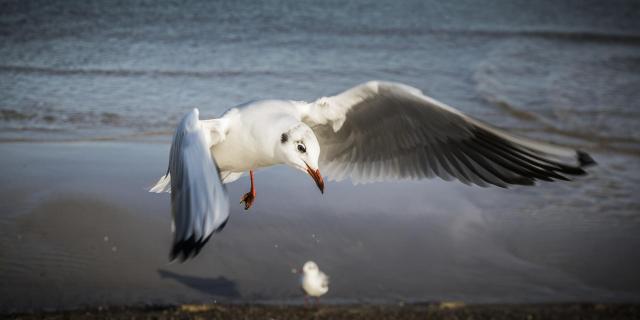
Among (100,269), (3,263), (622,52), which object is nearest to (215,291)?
(100,269)

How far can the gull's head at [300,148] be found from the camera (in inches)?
115

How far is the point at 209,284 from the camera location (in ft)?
13.1

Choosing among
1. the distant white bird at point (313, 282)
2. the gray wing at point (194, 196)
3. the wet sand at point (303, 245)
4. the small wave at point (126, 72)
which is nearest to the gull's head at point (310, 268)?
the distant white bird at point (313, 282)

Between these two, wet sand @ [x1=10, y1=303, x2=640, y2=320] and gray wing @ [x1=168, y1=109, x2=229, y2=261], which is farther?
wet sand @ [x1=10, y1=303, x2=640, y2=320]

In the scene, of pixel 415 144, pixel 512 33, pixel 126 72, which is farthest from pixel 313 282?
pixel 512 33

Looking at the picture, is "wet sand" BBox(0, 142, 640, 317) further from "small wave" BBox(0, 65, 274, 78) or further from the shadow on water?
"small wave" BBox(0, 65, 274, 78)

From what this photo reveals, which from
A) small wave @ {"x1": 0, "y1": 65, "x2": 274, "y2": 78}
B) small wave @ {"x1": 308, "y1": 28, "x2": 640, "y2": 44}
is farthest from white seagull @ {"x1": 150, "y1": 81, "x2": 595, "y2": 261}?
small wave @ {"x1": 308, "y1": 28, "x2": 640, "y2": 44}

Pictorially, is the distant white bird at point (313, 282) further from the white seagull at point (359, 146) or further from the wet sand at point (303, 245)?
the white seagull at point (359, 146)

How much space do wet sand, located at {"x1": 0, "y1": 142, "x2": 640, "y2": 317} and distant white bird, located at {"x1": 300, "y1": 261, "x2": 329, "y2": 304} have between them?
0.19 meters

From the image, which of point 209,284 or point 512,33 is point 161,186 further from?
point 512,33

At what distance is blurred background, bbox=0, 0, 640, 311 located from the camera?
4.02 meters

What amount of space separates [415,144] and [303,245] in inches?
48.9

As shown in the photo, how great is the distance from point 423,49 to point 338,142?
31.0ft

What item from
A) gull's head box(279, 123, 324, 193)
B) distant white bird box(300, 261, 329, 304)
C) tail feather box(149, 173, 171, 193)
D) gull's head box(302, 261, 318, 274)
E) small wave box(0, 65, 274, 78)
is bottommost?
distant white bird box(300, 261, 329, 304)
